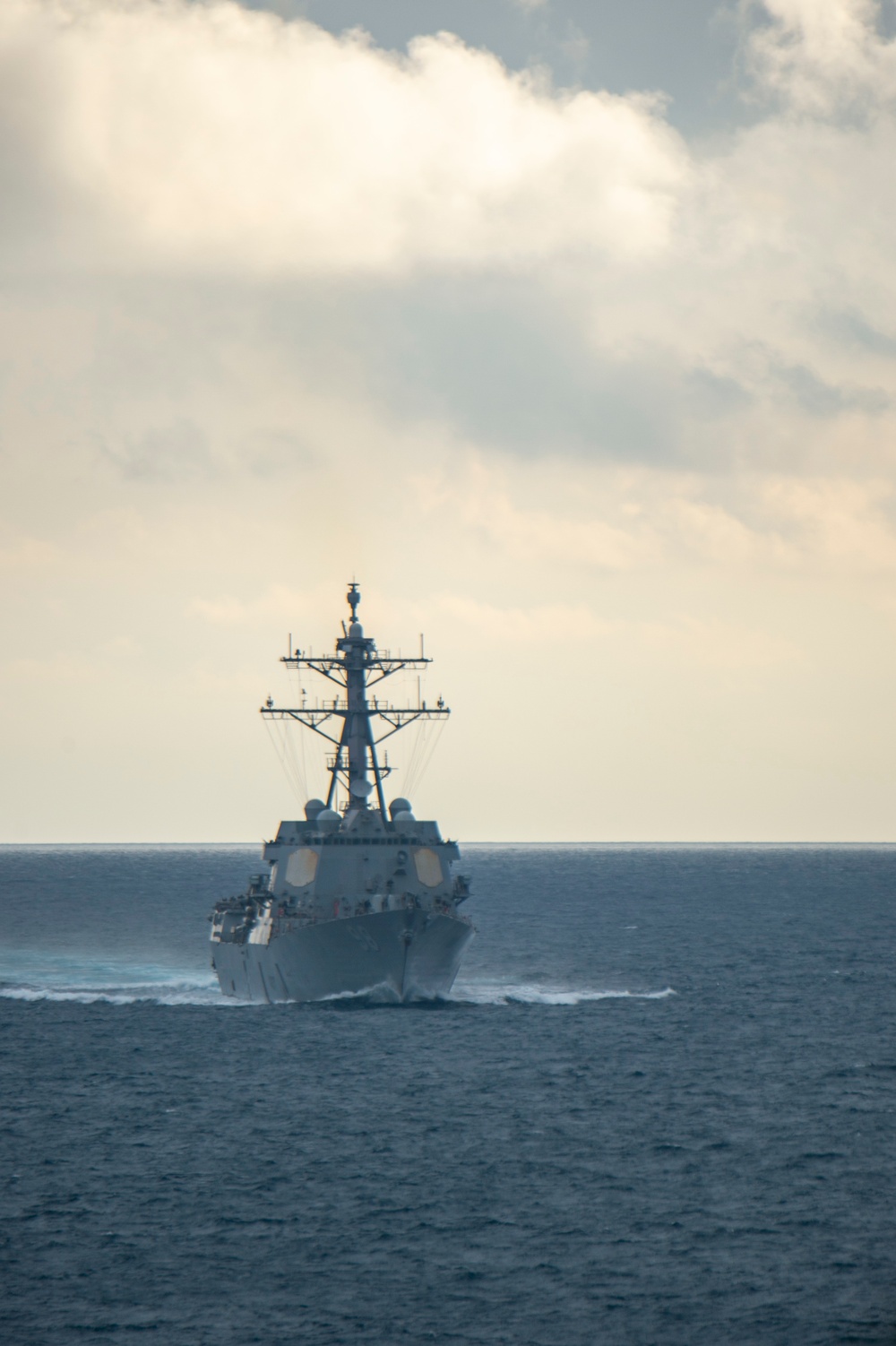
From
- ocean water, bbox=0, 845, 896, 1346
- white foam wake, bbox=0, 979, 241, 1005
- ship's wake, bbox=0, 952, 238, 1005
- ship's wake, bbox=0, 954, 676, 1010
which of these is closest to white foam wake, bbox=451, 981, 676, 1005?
ship's wake, bbox=0, 954, 676, 1010

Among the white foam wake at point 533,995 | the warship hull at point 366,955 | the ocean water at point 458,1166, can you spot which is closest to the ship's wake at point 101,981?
the ocean water at point 458,1166

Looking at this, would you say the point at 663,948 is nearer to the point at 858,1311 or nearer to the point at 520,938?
the point at 520,938

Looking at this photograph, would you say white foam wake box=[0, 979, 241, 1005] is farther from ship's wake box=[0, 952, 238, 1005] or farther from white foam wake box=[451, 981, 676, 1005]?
white foam wake box=[451, 981, 676, 1005]

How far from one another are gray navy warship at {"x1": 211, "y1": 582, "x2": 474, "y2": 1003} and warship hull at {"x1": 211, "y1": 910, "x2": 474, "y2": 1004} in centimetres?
5

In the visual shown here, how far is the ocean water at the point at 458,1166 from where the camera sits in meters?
25.3

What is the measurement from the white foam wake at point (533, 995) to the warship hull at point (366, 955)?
3321mm

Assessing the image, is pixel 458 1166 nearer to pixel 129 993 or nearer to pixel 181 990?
pixel 129 993

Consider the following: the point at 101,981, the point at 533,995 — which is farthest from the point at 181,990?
the point at 533,995

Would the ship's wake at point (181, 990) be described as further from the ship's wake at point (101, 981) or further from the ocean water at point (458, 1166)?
the ocean water at point (458, 1166)

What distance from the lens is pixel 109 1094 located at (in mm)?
42562

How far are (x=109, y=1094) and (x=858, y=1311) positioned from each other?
2421 cm

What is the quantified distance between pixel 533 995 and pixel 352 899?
10.8 m

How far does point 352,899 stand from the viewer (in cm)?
5738

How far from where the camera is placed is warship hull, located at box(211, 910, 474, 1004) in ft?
178
